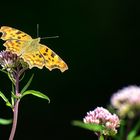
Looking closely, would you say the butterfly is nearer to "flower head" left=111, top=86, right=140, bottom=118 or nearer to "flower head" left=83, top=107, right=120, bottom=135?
"flower head" left=83, top=107, right=120, bottom=135

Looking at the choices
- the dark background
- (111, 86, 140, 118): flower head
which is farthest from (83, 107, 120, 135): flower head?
the dark background

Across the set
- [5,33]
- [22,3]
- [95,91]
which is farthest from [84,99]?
[5,33]

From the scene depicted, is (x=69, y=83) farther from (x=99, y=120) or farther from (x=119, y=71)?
(x=99, y=120)

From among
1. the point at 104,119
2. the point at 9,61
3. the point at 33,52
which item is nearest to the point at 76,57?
the point at 33,52

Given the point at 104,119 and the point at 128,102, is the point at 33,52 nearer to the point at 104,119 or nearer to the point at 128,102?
the point at 104,119

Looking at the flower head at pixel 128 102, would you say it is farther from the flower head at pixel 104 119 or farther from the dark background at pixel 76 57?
the dark background at pixel 76 57

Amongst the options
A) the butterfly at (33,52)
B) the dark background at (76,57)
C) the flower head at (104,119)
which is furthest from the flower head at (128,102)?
the dark background at (76,57)
